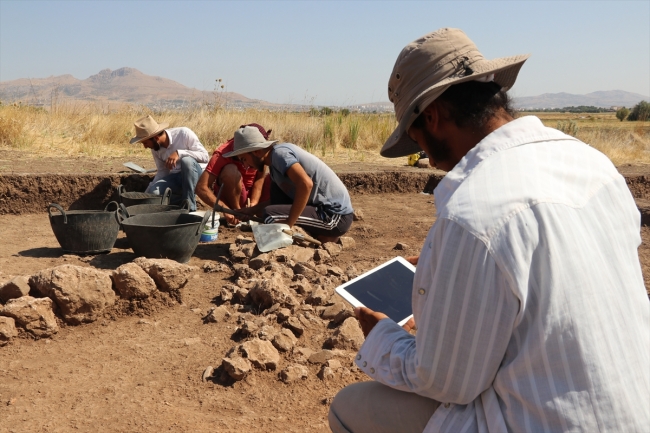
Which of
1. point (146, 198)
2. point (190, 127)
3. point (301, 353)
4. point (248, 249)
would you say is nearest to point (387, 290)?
point (301, 353)

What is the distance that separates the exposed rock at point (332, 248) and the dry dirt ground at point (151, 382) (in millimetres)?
1261

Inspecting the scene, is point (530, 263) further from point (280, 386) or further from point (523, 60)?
point (280, 386)

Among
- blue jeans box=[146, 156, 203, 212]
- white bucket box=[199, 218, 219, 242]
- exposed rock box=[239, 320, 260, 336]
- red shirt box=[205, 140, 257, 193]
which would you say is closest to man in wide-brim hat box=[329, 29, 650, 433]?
exposed rock box=[239, 320, 260, 336]

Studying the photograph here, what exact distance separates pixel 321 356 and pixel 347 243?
2839mm

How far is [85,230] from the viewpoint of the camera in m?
5.70

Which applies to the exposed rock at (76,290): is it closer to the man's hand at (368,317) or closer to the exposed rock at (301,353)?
the exposed rock at (301,353)

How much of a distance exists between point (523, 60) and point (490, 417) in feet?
3.37

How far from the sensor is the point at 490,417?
4.80 ft

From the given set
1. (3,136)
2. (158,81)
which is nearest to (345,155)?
(3,136)

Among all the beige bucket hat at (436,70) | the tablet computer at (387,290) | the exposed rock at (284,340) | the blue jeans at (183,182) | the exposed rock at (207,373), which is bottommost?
the exposed rock at (207,373)

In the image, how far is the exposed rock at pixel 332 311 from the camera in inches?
159

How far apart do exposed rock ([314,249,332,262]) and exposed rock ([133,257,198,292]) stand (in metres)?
1.43

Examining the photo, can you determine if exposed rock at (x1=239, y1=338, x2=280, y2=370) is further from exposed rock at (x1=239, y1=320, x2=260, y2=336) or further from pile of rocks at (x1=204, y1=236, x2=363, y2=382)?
exposed rock at (x1=239, y1=320, x2=260, y2=336)

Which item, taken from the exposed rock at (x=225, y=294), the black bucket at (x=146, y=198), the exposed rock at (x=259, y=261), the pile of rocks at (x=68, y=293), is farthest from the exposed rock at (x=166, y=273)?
the black bucket at (x=146, y=198)
